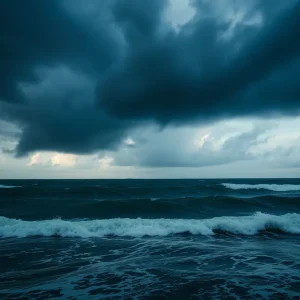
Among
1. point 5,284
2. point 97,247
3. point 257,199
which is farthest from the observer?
point 257,199

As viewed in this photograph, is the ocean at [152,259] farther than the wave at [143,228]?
No

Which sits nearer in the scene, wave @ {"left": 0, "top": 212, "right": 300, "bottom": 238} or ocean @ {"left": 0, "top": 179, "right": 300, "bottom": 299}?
ocean @ {"left": 0, "top": 179, "right": 300, "bottom": 299}

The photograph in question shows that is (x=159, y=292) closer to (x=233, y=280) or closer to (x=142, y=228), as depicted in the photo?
(x=233, y=280)

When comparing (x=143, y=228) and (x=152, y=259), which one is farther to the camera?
(x=143, y=228)

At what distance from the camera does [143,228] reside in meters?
12.5

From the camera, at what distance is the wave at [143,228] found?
39.4 ft

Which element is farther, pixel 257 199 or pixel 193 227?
pixel 257 199

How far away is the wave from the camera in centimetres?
1200

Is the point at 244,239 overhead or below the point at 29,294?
below

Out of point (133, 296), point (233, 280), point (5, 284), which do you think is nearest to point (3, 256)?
point (5, 284)

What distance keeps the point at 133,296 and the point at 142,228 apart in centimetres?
747

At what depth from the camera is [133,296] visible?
510 cm

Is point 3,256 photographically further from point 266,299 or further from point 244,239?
point 244,239

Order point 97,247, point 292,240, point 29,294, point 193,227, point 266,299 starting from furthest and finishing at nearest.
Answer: point 193,227
point 292,240
point 97,247
point 29,294
point 266,299
